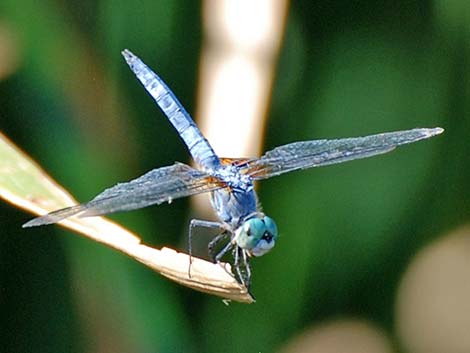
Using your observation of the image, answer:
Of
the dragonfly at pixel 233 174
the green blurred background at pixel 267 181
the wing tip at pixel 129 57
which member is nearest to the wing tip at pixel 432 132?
the dragonfly at pixel 233 174

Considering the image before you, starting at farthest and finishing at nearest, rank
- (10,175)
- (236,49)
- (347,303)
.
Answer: (347,303) < (236,49) < (10,175)

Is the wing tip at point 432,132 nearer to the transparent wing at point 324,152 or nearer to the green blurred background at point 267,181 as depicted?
the transparent wing at point 324,152

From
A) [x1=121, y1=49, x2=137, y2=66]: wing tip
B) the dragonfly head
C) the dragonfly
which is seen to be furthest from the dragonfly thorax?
[x1=121, y1=49, x2=137, y2=66]: wing tip

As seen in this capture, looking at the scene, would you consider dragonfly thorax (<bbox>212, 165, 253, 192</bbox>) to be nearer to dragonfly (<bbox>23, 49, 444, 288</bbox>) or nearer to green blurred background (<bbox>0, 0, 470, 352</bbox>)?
dragonfly (<bbox>23, 49, 444, 288</bbox>)

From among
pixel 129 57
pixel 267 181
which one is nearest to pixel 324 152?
pixel 267 181

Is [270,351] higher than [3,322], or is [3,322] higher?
[3,322]

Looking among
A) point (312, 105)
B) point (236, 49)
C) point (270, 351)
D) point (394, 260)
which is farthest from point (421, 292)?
point (236, 49)

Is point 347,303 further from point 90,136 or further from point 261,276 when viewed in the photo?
point 90,136

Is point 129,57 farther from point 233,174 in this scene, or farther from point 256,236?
point 256,236
